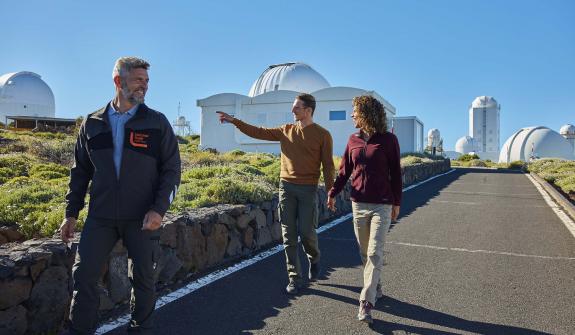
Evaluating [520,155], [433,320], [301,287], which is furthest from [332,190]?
[520,155]

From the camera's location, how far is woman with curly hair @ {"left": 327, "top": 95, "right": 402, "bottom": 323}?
150 inches

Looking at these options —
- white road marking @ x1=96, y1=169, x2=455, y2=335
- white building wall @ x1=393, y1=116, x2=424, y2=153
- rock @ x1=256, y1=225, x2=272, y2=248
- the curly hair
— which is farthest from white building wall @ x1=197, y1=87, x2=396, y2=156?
the curly hair

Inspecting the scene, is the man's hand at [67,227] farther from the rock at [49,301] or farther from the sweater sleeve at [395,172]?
the sweater sleeve at [395,172]

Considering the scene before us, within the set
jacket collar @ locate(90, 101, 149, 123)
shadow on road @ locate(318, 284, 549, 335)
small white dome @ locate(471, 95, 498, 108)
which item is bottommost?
shadow on road @ locate(318, 284, 549, 335)

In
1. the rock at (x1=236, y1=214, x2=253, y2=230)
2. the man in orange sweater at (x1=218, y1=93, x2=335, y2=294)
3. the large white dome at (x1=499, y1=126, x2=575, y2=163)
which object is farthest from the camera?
the large white dome at (x1=499, y1=126, x2=575, y2=163)

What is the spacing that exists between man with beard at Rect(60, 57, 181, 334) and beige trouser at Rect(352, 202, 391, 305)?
169cm

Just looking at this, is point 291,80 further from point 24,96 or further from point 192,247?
point 24,96

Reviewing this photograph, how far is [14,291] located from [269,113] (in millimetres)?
30394

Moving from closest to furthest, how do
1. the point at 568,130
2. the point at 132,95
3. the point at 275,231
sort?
the point at 132,95, the point at 275,231, the point at 568,130

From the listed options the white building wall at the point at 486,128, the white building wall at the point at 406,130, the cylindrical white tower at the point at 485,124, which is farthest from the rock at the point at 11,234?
the white building wall at the point at 486,128

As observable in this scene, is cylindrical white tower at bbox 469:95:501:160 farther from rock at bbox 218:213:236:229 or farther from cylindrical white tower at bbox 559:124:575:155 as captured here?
rock at bbox 218:213:236:229

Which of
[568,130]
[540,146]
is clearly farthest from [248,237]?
[568,130]

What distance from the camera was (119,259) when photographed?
3.87 meters

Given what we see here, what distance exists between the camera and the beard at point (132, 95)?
2861mm
